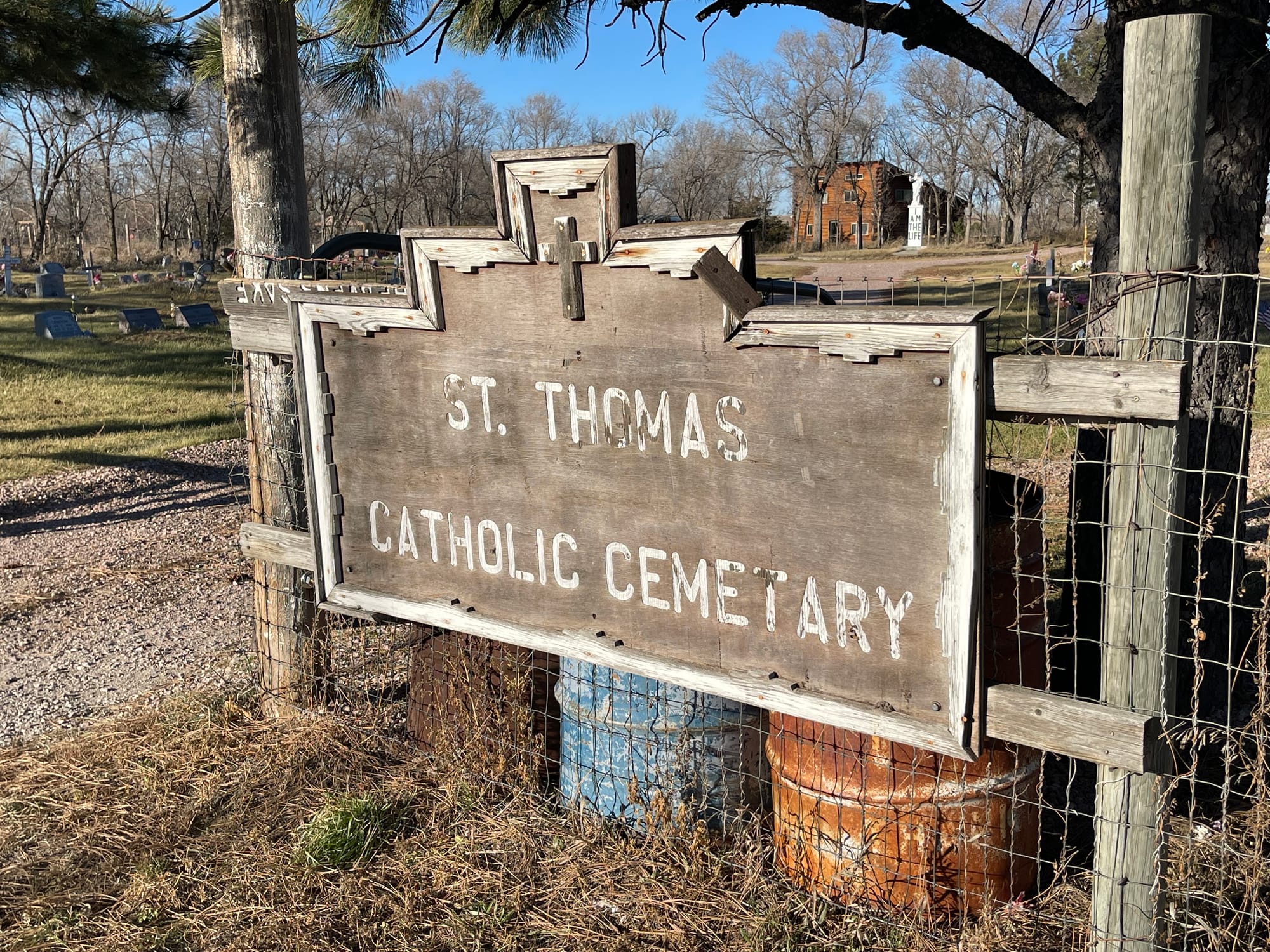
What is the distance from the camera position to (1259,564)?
503 centimetres

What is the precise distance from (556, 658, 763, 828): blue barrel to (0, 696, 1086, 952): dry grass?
92 mm

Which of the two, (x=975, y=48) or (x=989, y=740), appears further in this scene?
(x=975, y=48)

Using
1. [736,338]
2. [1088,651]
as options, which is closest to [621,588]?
[736,338]

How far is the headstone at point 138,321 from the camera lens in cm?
1961

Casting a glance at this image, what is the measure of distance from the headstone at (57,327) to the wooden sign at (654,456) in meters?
17.4

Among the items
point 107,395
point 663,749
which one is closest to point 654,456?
point 663,749

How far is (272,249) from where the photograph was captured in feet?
13.9

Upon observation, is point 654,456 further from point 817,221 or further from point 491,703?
point 817,221

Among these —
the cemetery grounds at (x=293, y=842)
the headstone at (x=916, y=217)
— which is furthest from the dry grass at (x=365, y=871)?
the headstone at (x=916, y=217)

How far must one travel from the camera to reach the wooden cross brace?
2703 millimetres

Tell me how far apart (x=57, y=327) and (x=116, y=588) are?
14453 millimetres

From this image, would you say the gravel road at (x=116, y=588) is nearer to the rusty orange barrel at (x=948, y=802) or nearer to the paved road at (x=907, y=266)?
the rusty orange barrel at (x=948, y=802)

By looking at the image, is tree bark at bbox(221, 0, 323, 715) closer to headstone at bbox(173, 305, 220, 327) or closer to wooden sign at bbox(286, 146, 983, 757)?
wooden sign at bbox(286, 146, 983, 757)

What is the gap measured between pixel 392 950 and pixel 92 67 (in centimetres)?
836
